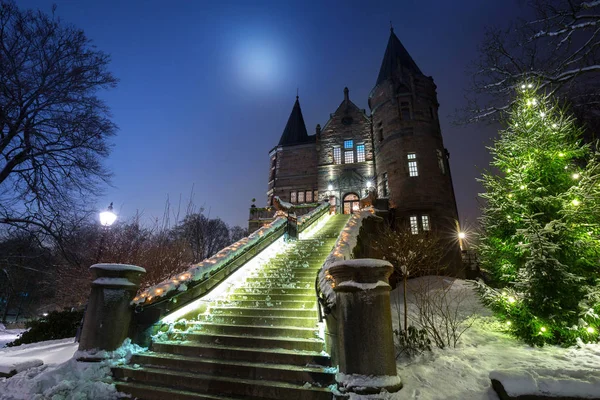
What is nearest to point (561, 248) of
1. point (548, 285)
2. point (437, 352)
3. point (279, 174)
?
point (548, 285)

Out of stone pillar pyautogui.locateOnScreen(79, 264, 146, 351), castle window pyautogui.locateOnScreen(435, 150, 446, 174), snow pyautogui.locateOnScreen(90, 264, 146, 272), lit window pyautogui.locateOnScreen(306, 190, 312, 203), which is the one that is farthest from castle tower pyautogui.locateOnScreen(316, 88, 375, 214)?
stone pillar pyautogui.locateOnScreen(79, 264, 146, 351)

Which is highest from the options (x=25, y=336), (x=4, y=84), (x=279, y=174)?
(x=279, y=174)

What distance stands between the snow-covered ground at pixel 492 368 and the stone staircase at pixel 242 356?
5.19 feet

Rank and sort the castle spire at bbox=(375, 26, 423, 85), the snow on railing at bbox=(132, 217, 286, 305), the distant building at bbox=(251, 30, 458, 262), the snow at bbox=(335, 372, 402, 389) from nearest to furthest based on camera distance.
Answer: the snow at bbox=(335, 372, 402, 389) → the snow on railing at bbox=(132, 217, 286, 305) → the distant building at bbox=(251, 30, 458, 262) → the castle spire at bbox=(375, 26, 423, 85)

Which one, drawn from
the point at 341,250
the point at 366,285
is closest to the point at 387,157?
the point at 341,250

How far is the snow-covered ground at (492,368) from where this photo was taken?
364 cm

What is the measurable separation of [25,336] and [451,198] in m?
26.7

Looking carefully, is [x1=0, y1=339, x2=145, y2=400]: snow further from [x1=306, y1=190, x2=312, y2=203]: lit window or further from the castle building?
[x1=306, y1=190, x2=312, y2=203]: lit window

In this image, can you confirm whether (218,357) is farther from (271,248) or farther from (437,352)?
(271,248)

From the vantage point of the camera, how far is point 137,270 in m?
6.00

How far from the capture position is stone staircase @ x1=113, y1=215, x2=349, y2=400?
4.36 meters

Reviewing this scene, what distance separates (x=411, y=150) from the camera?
23953 mm

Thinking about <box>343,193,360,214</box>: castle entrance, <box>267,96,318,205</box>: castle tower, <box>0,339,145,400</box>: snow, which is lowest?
<box>0,339,145,400</box>: snow

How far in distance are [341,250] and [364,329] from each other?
13.0 feet
